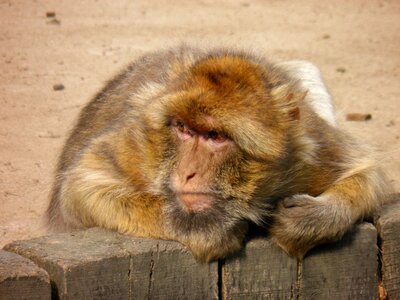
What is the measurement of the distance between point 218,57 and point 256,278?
117cm

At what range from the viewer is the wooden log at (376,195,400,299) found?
4.45m

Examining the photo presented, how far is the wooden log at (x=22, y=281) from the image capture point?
3533 millimetres

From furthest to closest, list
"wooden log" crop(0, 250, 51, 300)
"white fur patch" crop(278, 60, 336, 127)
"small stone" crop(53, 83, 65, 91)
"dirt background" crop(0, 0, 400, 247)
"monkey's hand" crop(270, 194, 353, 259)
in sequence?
Result: 1. "small stone" crop(53, 83, 65, 91)
2. "dirt background" crop(0, 0, 400, 247)
3. "white fur patch" crop(278, 60, 336, 127)
4. "monkey's hand" crop(270, 194, 353, 259)
5. "wooden log" crop(0, 250, 51, 300)

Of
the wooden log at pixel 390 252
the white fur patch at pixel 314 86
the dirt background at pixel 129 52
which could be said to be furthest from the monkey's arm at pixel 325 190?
the dirt background at pixel 129 52

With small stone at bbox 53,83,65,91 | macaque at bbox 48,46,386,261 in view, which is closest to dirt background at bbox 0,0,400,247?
small stone at bbox 53,83,65,91

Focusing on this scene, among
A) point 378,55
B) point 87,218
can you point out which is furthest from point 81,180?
point 378,55

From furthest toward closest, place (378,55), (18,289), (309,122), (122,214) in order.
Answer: (378,55), (309,122), (122,214), (18,289)

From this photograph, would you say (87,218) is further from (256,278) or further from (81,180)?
(256,278)

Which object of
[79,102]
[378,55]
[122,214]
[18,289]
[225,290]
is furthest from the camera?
[378,55]

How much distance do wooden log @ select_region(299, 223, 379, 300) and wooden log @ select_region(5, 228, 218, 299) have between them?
47cm

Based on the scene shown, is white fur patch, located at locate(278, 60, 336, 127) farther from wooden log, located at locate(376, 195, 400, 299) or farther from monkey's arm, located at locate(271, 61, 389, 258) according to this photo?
wooden log, located at locate(376, 195, 400, 299)

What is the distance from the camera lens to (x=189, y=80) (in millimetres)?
4441

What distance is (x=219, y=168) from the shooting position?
166 inches

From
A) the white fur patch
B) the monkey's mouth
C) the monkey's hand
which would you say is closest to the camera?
the monkey's mouth
